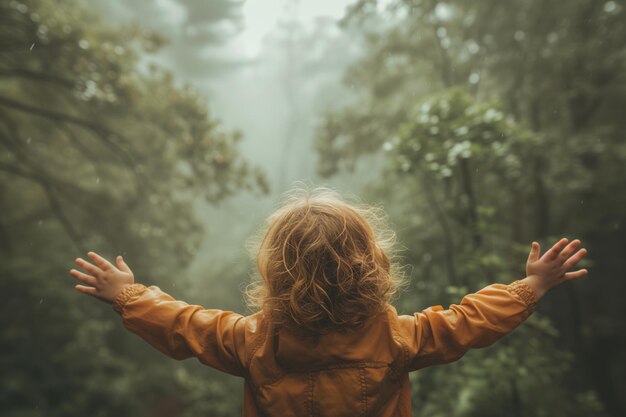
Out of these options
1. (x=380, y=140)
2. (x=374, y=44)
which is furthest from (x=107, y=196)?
(x=374, y=44)

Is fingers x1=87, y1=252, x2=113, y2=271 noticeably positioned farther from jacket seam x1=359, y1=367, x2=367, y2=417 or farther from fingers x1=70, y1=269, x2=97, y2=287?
jacket seam x1=359, y1=367, x2=367, y2=417

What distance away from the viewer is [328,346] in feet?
4.22

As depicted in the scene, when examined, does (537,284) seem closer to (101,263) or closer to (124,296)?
(124,296)

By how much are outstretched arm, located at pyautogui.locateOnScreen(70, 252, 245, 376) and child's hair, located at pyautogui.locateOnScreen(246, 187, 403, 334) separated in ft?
0.54

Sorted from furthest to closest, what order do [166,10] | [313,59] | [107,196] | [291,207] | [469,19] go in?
[313,59], [166,10], [107,196], [469,19], [291,207]

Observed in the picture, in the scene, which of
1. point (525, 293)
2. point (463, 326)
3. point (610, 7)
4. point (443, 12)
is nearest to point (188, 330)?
point (463, 326)

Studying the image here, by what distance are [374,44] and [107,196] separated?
20.2 ft

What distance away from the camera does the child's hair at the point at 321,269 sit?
132 cm

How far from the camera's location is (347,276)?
1.35 meters

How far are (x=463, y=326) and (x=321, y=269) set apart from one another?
0.54 meters

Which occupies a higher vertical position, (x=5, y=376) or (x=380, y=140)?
(x=380, y=140)

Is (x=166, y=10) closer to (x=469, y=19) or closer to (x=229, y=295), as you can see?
(x=469, y=19)

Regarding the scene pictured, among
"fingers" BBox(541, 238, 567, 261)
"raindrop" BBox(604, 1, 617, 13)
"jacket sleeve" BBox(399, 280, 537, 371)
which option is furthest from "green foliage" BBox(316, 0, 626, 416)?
"jacket sleeve" BBox(399, 280, 537, 371)

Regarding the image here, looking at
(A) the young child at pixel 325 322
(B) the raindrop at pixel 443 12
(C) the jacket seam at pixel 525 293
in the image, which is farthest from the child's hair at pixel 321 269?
(B) the raindrop at pixel 443 12
